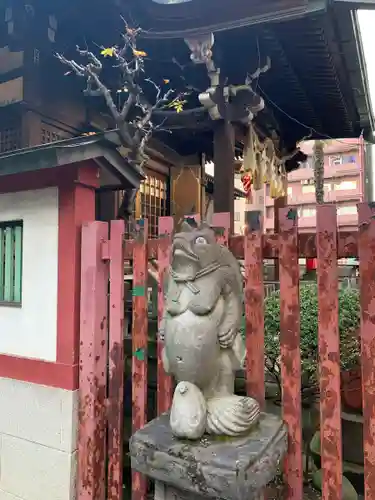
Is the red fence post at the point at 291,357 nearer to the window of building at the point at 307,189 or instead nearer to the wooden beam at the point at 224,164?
the wooden beam at the point at 224,164

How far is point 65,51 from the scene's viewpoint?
23.4 ft

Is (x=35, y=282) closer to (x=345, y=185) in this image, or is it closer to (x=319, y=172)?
(x=319, y=172)

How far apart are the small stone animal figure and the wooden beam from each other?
4323 millimetres

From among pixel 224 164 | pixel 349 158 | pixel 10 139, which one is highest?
pixel 349 158

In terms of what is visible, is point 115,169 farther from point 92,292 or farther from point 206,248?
point 206,248

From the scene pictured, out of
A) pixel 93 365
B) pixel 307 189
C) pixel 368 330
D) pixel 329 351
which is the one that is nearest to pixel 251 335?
pixel 329 351

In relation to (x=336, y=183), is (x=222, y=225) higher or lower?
lower

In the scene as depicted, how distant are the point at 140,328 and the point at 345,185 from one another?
125 feet

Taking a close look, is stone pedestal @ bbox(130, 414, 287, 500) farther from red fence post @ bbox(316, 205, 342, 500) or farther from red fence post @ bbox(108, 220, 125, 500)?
red fence post @ bbox(108, 220, 125, 500)

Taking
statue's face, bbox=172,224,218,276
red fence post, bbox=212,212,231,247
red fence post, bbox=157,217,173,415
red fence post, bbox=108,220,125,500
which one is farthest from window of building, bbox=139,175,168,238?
statue's face, bbox=172,224,218,276

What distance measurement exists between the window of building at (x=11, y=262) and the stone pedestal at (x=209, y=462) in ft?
7.45

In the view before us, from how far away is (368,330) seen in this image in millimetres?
2592

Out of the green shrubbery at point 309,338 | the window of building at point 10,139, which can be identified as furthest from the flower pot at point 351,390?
the window of building at point 10,139

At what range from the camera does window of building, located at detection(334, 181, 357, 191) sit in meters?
37.5
